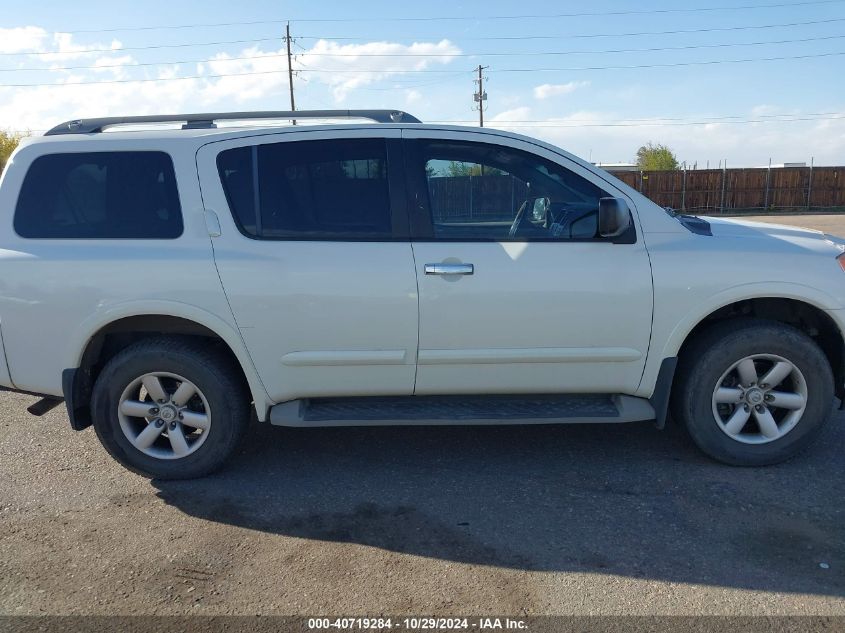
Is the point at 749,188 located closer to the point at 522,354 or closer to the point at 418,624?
the point at 522,354

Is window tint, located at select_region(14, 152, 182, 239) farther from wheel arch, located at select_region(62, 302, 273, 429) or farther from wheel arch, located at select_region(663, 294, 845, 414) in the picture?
wheel arch, located at select_region(663, 294, 845, 414)

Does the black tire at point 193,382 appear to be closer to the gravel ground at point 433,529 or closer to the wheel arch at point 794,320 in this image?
the gravel ground at point 433,529

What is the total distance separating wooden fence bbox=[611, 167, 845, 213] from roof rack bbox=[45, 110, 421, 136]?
33.3m

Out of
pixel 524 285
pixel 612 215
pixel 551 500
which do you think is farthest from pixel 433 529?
pixel 612 215

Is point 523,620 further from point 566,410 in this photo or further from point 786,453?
point 786,453

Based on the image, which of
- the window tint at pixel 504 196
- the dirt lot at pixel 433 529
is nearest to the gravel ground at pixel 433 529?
the dirt lot at pixel 433 529

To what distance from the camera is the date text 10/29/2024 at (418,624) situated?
2652mm

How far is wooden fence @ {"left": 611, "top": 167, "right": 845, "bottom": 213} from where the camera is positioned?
35.4 meters

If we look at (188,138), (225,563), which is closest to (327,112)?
(188,138)

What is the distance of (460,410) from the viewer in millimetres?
3900

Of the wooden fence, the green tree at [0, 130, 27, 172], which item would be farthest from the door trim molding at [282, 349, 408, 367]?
the green tree at [0, 130, 27, 172]

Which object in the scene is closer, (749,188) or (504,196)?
(504,196)

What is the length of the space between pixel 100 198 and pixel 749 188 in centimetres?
3764

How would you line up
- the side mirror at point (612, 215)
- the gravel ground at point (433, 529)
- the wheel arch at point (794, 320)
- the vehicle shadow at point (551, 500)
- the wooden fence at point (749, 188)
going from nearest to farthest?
the gravel ground at point (433, 529) → the vehicle shadow at point (551, 500) → the side mirror at point (612, 215) → the wheel arch at point (794, 320) → the wooden fence at point (749, 188)
